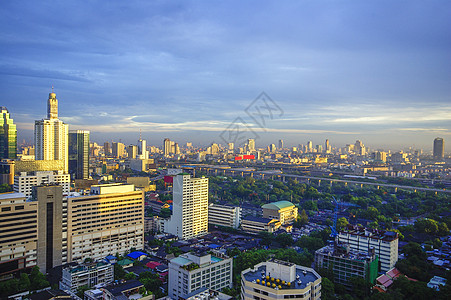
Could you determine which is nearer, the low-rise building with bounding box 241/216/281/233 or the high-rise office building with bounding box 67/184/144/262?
the high-rise office building with bounding box 67/184/144/262

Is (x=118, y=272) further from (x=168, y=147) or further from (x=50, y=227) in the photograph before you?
(x=168, y=147)

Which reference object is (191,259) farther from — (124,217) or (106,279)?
(124,217)

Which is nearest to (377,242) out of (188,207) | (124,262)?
(188,207)

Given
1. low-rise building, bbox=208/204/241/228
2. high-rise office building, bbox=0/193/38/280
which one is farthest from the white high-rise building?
high-rise office building, bbox=0/193/38/280

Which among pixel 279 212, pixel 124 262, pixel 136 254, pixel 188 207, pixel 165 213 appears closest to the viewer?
pixel 124 262

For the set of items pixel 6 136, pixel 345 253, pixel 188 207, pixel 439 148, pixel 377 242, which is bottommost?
pixel 345 253

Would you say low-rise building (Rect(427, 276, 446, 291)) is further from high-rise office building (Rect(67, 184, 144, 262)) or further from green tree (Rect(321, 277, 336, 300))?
high-rise office building (Rect(67, 184, 144, 262))

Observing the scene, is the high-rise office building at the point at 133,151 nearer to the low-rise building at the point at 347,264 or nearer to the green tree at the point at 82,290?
the green tree at the point at 82,290
